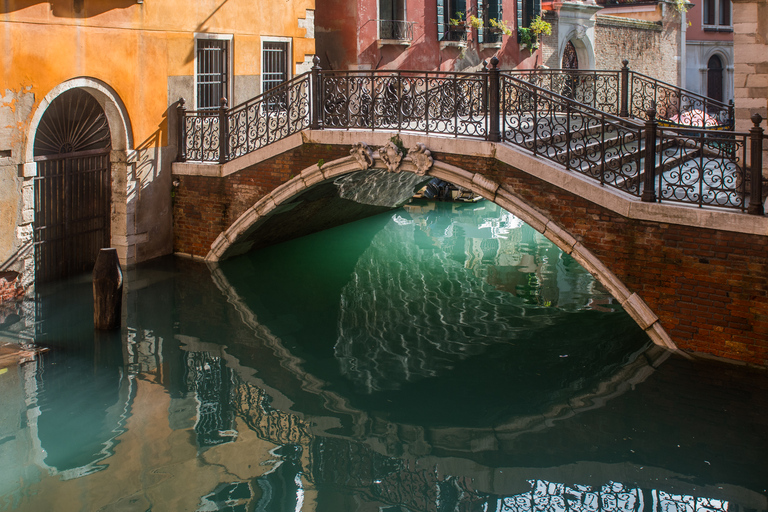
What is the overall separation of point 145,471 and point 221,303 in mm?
4325

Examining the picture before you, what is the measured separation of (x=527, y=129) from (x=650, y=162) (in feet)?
9.09

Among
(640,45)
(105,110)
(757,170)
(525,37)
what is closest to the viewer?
(757,170)

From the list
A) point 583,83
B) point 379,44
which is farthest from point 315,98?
point 379,44

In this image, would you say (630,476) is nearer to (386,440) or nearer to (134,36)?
(386,440)

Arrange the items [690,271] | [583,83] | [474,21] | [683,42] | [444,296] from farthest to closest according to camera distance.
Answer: [683,42]
[474,21]
[583,83]
[444,296]
[690,271]

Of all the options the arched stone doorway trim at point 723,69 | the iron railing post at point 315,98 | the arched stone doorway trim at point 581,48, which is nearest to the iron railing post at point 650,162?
the iron railing post at point 315,98

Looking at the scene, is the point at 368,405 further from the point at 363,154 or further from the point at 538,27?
the point at 538,27

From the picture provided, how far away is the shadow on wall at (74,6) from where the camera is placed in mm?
9148

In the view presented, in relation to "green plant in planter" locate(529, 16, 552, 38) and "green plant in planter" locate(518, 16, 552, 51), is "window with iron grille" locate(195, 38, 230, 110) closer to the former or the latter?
"green plant in planter" locate(518, 16, 552, 51)

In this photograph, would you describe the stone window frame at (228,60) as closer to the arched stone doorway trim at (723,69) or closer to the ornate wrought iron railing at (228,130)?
the ornate wrought iron railing at (228,130)

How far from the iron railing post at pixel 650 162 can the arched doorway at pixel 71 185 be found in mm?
6990

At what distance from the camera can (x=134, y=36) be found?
425 inches

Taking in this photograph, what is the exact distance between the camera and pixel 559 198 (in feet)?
27.9

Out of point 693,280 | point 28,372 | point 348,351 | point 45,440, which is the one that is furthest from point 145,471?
point 693,280
